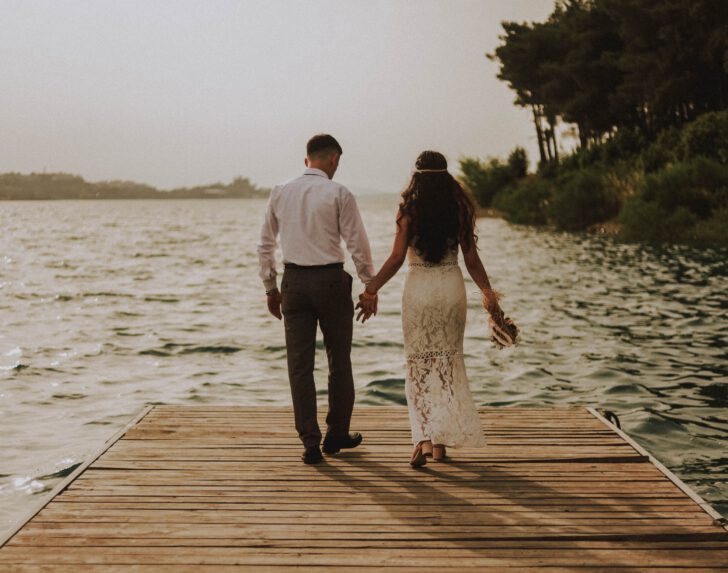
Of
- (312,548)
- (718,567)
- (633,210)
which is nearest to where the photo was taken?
(718,567)

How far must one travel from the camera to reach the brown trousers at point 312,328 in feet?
17.6

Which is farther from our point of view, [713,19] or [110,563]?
[713,19]

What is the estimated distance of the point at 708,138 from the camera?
35312 mm

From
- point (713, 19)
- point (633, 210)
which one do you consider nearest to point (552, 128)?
point (713, 19)

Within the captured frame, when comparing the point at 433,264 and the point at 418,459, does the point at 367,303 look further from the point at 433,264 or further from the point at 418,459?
the point at 418,459

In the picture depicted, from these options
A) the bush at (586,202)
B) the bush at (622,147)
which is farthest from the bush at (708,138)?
the bush at (622,147)

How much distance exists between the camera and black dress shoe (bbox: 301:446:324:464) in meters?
5.50

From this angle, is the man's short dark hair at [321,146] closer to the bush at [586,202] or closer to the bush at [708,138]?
the bush at [708,138]

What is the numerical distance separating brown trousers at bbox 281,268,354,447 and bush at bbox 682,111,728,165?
106 ft

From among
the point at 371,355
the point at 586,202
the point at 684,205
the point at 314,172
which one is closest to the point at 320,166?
the point at 314,172

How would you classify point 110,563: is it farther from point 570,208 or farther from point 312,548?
point 570,208

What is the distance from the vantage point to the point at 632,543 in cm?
421

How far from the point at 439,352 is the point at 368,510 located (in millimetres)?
1233

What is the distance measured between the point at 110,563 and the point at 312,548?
3.13 ft
